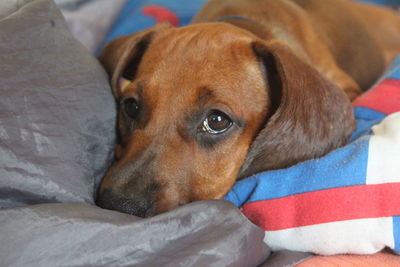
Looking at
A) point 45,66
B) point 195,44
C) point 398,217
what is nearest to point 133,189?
point 45,66

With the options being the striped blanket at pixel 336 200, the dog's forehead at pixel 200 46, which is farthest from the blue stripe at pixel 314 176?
the dog's forehead at pixel 200 46

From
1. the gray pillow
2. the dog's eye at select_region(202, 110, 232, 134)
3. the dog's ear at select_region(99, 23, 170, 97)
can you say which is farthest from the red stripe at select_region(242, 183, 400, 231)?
the dog's ear at select_region(99, 23, 170, 97)

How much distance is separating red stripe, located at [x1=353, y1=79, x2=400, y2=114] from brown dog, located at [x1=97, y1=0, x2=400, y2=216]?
0.22m

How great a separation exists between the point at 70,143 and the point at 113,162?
0.26m

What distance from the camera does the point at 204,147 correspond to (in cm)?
146

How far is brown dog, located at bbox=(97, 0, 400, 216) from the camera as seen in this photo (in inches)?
53.6

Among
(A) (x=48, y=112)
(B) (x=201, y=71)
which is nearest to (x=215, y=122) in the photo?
(B) (x=201, y=71)

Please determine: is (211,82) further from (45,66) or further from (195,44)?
(45,66)

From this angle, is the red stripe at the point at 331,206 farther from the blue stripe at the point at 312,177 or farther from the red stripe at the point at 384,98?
the red stripe at the point at 384,98

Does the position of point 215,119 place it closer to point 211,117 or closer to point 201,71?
point 211,117

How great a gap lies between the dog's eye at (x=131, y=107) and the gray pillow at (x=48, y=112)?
6cm

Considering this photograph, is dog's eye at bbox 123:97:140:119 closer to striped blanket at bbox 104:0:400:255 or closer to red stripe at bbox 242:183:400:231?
striped blanket at bbox 104:0:400:255

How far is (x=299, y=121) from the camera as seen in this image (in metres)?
1.41

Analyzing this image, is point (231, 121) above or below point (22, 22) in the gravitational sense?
below
